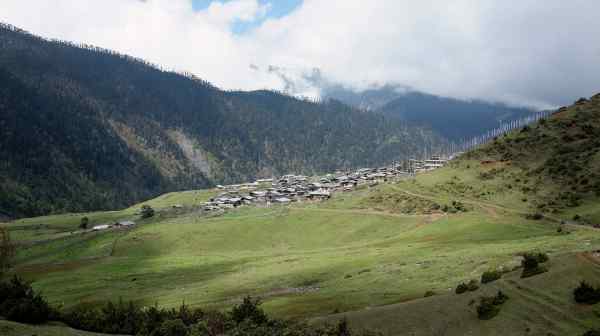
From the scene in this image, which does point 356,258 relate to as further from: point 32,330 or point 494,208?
point 32,330

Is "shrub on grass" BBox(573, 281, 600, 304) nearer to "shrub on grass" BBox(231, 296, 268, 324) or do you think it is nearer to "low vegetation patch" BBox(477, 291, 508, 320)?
"low vegetation patch" BBox(477, 291, 508, 320)

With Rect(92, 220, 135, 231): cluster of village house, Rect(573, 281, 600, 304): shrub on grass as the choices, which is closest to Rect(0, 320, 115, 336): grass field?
Rect(573, 281, 600, 304): shrub on grass

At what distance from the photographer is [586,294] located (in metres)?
29.7

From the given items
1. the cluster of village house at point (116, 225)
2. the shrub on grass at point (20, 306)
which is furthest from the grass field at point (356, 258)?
the shrub on grass at point (20, 306)

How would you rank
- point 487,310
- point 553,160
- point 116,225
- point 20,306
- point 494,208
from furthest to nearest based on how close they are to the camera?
1. point 116,225
2. point 553,160
3. point 494,208
4. point 20,306
5. point 487,310

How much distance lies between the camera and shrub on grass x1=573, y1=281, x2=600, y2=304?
2944 cm

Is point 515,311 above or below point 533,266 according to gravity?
below

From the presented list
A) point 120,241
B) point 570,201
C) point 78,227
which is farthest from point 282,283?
point 78,227

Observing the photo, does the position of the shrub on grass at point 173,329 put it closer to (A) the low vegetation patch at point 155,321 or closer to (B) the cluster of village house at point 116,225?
(A) the low vegetation patch at point 155,321

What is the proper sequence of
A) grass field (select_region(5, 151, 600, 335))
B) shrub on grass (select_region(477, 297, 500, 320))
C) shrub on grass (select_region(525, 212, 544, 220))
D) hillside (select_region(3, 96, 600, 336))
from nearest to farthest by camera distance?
1. shrub on grass (select_region(477, 297, 500, 320))
2. hillside (select_region(3, 96, 600, 336))
3. grass field (select_region(5, 151, 600, 335))
4. shrub on grass (select_region(525, 212, 544, 220))

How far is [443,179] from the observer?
488 ft

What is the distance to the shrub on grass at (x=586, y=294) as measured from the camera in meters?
29.4

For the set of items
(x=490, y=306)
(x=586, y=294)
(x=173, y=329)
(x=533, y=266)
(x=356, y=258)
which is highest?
(x=533, y=266)

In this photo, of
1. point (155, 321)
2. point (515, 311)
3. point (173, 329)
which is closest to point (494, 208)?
point (515, 311)
